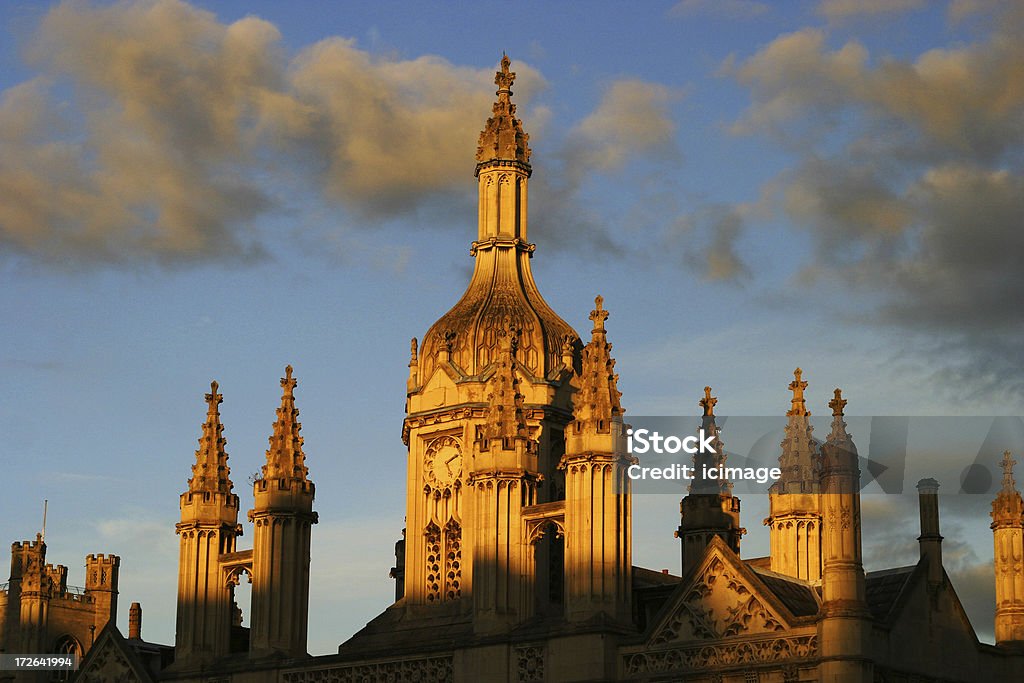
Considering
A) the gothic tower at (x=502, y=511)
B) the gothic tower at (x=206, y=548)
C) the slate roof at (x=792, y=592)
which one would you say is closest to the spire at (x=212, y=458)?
the gothic tower at (x=206, y=548)

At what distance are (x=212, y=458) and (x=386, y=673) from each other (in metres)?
10.4

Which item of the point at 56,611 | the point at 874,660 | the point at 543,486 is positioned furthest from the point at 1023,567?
the point at 56,611

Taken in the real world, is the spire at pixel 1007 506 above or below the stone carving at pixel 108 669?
above

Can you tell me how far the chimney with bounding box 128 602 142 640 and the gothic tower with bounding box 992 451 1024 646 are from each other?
1211 inches

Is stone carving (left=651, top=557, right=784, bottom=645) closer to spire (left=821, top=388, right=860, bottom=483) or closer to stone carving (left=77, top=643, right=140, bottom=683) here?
spire (left=821, top=388, right=860, bottom=483)

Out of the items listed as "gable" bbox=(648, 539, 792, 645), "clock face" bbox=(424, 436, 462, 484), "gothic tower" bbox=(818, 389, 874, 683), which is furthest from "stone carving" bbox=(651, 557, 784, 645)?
"clock face" bbox=(424, 436, 462, 484)

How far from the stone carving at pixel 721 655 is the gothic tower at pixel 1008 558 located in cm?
812

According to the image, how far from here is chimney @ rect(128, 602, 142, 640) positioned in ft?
251

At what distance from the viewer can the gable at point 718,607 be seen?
177 feet

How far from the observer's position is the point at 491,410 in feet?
197

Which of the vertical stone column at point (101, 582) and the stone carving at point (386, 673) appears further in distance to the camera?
the vertical stone column at point (101, 582)

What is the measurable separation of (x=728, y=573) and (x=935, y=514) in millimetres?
5888

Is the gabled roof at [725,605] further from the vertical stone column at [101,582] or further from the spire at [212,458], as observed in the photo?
the vertical stone column at [101,582]

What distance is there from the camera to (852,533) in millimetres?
52156
